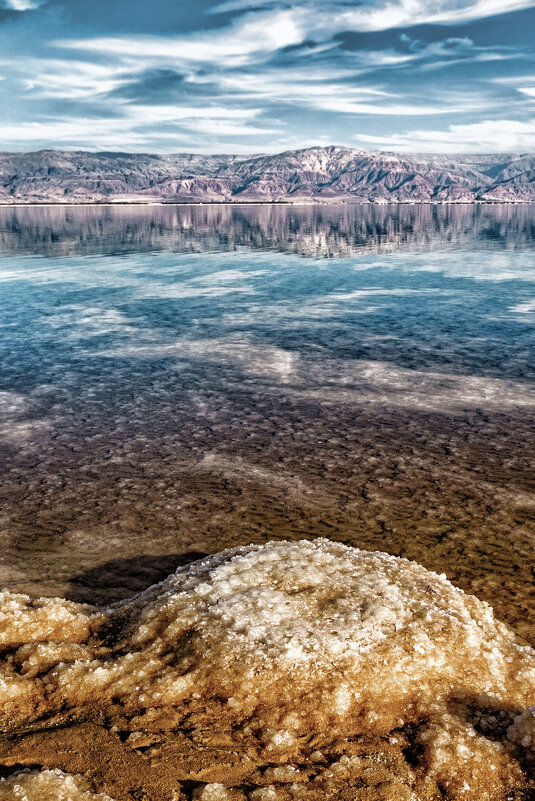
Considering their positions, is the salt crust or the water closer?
the salt crust

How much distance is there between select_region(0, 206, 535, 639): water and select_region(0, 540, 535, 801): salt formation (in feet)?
7.30

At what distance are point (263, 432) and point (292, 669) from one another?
10.1 metres

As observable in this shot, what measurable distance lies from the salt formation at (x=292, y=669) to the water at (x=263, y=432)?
7.30 feet

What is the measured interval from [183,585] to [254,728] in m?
2.53

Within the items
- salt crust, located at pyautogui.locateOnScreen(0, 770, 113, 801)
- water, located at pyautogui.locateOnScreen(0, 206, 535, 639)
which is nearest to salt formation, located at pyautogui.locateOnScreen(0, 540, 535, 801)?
salt crust, located at pyautogui.locateOnScreen(0, 770, 113, 801)

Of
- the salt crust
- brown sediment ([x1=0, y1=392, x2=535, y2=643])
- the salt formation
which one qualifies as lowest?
brown sediment ([x1=0, y1=392, x2=535, y2=643])

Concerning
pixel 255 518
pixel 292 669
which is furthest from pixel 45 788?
pixel 255 518

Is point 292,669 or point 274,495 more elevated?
point 292,669

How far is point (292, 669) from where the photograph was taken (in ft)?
19.8

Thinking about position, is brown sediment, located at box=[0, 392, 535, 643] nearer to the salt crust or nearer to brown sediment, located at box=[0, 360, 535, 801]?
brown sediment, located at box=[0, 360, 535, 801]

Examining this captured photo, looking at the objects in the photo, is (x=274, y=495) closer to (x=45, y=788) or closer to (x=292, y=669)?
(x=292, y=669)

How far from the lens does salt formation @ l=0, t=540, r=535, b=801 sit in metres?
5.39

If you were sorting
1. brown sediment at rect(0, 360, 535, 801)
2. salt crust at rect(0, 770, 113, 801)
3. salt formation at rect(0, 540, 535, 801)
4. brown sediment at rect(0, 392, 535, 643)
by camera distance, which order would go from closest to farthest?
salt crust at rect(0, 770, 113, 801) < brown sediment at rect(0, 360, 535, 801) < salt formation at rect(0, 540, 535, 801) < brown sediment at rect(0, 392, 535, 643)

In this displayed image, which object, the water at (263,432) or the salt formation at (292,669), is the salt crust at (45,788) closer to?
the salt formation at (292,669)
